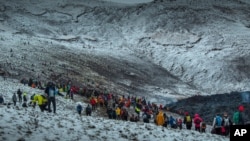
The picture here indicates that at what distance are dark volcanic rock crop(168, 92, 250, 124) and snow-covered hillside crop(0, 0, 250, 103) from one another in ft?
19.5

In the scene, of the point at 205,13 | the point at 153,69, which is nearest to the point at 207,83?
the point at 153,69

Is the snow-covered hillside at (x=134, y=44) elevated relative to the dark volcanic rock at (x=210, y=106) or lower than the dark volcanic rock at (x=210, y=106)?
elevated

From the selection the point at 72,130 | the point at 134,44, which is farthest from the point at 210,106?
the point at 134,44

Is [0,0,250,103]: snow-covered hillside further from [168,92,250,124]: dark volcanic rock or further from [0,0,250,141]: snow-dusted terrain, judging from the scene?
[168,92,250,124]: dark volcanic rock

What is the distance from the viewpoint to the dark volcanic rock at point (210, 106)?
4780cm

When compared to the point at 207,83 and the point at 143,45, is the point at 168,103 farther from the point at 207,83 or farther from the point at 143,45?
the point at 143,45

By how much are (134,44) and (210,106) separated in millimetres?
55267

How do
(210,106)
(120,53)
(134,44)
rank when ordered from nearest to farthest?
(210,106)
(120,53)
(134,44)

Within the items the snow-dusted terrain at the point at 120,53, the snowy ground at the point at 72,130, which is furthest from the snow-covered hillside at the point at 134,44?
the snowy ground at the point at 72,130

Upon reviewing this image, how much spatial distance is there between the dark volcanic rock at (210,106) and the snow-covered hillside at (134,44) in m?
5.94

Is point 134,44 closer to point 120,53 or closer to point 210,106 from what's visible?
point 120,53

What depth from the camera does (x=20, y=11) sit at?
12669 centimetres

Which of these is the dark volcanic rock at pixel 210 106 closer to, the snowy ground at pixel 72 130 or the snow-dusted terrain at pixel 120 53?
the snow-dusted terrain at pixel 120 53

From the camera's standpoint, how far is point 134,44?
105 metres
